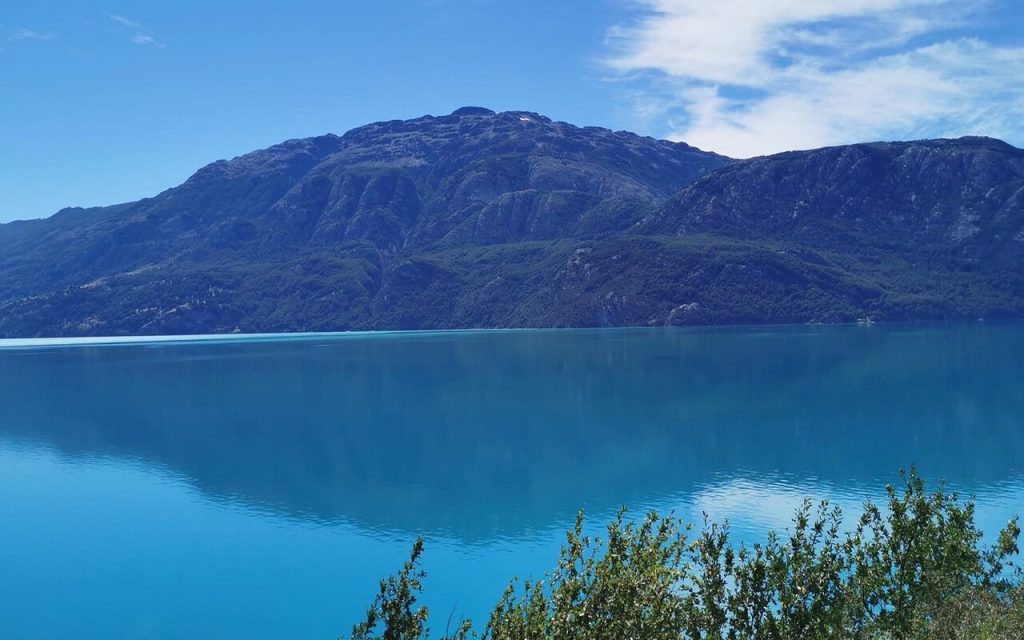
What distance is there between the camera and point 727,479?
55562mm

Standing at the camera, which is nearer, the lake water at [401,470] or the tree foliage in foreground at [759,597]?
the tree foliage in foreground at [759,597]

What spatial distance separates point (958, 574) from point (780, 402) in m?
75.3

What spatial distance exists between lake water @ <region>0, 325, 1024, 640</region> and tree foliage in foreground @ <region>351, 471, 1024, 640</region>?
730 inches

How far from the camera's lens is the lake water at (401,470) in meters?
38.2

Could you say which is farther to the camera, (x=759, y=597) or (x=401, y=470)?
(x=401, y=470)

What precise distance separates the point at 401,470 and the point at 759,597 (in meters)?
50.4

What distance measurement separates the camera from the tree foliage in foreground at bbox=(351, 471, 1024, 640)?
1451cm

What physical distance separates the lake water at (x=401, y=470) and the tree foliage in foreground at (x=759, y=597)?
18531mm

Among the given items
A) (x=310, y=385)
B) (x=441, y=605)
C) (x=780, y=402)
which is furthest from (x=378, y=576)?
(x=310, y=385)

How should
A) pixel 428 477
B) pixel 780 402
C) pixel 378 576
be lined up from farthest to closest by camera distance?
pixel 780 402 → pixel 428 477 → pixel 378 576

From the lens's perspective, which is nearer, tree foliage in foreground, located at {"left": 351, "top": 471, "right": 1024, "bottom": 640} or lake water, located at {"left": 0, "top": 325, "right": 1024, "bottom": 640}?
tree foliage in foreground, located at {"left": 351, "top": 471, "right": 1024, "bottom": 640}

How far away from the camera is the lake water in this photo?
125ft

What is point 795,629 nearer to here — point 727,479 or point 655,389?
point 727,479

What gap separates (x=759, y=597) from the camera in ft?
57.0
